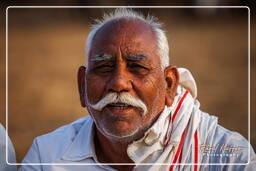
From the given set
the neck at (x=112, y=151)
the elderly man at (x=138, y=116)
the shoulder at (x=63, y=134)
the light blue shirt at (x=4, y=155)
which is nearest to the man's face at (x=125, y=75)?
the elderly man at (x=138, y=116)

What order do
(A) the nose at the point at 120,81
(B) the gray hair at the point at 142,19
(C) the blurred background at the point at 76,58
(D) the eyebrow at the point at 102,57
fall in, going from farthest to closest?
(C) the blurred background at the point at 76,58
(B) the gray hair at the point at 142,19
(D) the eyebrow at the point at 102,57
(A) the nose at the point at 120,81

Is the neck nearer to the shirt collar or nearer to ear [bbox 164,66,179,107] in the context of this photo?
the shirt collar

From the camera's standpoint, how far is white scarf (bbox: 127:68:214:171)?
311cm

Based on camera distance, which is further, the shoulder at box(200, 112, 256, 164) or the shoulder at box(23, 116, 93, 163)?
the shoulder at box(23, 116, 93, 163)

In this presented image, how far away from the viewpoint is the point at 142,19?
325 cm

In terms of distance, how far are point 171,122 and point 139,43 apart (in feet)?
1.55

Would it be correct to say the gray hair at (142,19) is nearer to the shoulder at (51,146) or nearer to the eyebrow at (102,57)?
the eyebrow at (102,57)

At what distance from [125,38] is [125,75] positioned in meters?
0.21

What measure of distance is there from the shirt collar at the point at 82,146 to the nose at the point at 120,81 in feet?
1.40

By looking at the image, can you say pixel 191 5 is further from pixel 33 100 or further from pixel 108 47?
pixel 33 100

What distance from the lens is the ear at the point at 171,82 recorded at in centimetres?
324

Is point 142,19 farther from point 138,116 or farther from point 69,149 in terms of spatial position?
point 69,149

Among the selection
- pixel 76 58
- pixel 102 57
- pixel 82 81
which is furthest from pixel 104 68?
pixel 76 58

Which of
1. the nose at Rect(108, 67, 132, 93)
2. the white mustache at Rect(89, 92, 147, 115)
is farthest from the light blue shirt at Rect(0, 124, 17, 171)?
the nose at Rect(108, 67, 132, 93)
